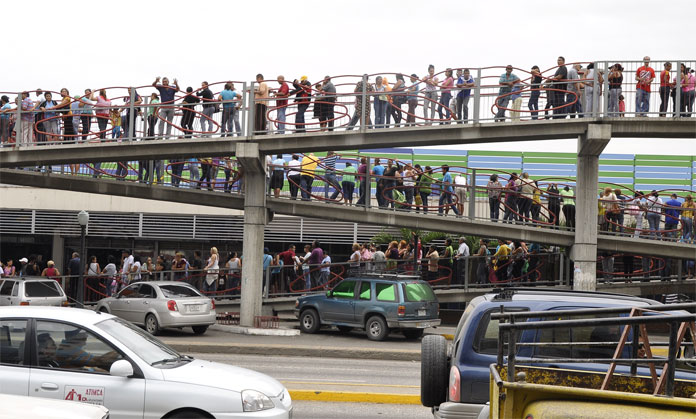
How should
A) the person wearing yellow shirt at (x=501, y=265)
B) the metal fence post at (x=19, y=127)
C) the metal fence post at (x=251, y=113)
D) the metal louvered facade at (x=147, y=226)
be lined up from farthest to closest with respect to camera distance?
1. the metal louvered facade at (x=147, y=226)
2. the person wearing yellow shirt at (x=501, y=265)
3. the metal fence post at (x=19, y=127)
4. the metal fence post at (x=251, y=113)

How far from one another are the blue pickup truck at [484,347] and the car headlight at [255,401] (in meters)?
1.68

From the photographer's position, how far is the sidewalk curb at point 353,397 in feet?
39.8

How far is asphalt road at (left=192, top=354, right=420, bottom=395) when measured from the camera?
44.9 feet

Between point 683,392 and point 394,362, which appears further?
point 394,362

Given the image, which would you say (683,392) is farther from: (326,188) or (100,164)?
(100,164)

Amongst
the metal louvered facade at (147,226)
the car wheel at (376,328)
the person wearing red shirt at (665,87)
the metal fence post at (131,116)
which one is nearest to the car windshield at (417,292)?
the car wheel at (376,328)

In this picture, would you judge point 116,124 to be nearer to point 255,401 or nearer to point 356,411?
point 356,411

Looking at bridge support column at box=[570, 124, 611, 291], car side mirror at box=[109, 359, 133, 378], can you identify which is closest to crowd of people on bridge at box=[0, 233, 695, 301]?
bridge support column at box=[570, 124, 611, 291]

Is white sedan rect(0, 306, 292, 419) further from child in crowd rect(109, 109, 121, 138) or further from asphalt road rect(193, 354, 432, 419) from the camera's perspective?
child in crowd rect(109, 109, 121, 138)

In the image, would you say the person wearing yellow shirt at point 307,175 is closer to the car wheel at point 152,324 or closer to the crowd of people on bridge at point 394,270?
the crowd of people on bridge at point 394,270

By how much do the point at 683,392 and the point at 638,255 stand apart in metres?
19.8

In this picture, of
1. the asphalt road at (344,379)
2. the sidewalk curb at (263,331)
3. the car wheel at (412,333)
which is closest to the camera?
the asphalt road at (344,379)

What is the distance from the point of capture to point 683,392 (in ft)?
20.0

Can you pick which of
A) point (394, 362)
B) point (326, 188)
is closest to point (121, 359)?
point (394, 362)
